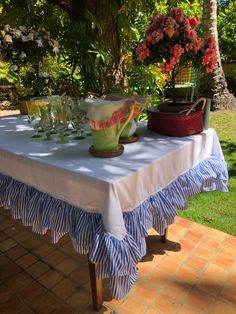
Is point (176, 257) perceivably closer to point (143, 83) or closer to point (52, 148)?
point (52, 148)

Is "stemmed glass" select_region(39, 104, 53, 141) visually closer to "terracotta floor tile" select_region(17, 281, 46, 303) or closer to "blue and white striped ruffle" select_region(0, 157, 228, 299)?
"blue and white striped ruffle" select_region(0, 157, 228, 299)

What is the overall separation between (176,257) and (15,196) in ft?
3.87

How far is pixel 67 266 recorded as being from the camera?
2.03 meters

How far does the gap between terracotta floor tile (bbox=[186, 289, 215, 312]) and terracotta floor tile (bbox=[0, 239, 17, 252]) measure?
1.35m

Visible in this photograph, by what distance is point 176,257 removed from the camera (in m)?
2.07

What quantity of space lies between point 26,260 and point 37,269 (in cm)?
14

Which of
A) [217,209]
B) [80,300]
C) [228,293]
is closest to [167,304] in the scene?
[228,293]

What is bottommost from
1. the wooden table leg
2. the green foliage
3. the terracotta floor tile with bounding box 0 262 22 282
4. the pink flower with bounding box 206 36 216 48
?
the terracotta floor tile with bounding box 0 262 22 282

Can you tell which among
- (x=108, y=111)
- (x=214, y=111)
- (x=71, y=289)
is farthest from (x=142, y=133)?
(x=214, y=111)

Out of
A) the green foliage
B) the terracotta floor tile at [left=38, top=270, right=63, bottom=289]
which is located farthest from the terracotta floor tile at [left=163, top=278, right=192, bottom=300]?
the green foliage

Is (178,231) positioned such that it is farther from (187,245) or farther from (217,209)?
(217,209)

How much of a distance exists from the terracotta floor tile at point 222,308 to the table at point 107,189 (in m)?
0.58

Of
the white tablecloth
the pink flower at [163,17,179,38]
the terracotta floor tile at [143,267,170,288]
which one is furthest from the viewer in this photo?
the terracotta floor tile at [143,267,170,288]

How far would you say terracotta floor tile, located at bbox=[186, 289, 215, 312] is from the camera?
167 cm
